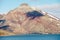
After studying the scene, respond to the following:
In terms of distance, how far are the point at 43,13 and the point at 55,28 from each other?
16.2m

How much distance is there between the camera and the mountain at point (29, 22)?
361 feet

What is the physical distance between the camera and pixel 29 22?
120062mm

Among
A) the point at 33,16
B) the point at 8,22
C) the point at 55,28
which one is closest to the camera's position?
the point at 55,28

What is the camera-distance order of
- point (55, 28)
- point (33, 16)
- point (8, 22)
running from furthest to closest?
1. point (33, 16)
2. point (8, 22)
3. point (55, 28)

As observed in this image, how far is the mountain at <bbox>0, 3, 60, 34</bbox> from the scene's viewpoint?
11006 centimetres

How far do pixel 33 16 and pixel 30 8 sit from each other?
19.9ft

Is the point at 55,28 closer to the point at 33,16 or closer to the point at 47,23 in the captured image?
the point at 47,23

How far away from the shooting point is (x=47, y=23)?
4692 inches

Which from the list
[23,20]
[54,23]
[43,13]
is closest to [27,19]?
[23,20]

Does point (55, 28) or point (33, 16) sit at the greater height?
point (33, 16)

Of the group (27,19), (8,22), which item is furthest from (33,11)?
(8,22)

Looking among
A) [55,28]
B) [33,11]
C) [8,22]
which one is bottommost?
[55,28]

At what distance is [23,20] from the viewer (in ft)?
406

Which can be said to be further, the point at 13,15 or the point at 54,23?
the point at 13,15
